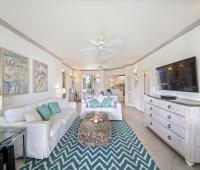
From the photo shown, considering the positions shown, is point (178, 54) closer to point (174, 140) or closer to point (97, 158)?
point (174, 140)

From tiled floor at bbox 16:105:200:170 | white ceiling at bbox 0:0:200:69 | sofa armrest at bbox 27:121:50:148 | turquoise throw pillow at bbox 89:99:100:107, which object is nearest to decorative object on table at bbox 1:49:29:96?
white ceiling at bbox 0:0:200:69

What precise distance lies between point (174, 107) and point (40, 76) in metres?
4.08

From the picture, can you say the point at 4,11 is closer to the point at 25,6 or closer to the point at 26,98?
the point at 25,6

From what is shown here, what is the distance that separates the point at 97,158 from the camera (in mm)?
2551

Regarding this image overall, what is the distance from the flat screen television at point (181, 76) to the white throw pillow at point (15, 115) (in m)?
3.60

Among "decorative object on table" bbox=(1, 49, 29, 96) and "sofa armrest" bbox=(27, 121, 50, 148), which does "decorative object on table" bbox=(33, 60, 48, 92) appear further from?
"sofa armrest" bbox=(27, 121, 50, 148)

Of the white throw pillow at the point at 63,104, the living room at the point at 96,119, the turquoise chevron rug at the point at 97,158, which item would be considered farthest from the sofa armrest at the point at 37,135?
the white throw pillow at the point at 63,104

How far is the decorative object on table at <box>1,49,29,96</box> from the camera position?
3027 mm

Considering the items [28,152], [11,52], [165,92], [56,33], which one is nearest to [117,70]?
[165,92]

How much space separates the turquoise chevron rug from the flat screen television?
1667mm

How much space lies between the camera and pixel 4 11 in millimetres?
2529

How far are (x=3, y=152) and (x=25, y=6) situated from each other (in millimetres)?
2306

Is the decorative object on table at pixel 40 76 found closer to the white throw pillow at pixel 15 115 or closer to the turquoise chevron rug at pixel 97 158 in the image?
the white throw pillow at pixel 15 115

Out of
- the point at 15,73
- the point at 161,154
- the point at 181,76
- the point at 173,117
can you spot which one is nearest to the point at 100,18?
the point at 181,76
